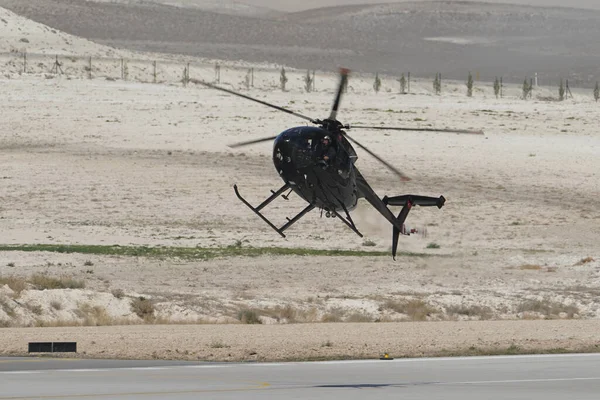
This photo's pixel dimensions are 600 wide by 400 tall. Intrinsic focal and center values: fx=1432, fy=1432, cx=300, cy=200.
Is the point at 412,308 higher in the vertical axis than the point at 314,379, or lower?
lower

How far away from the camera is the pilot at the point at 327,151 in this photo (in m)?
29.1

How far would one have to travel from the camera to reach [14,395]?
67.6ft

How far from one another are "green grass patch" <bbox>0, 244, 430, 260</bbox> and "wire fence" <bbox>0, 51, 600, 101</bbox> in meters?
45.4

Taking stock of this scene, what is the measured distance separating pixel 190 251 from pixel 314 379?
67.5 ft

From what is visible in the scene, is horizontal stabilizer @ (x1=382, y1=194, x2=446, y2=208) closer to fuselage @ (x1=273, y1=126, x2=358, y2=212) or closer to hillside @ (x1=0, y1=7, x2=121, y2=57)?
fuselage @ (x1=273, y1=126, x2=358, y2=212)

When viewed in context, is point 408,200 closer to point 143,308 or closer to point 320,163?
point 320,163

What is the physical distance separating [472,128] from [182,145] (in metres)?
15.6

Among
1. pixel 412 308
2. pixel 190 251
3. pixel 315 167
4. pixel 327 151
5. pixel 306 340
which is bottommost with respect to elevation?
pixel 190 251

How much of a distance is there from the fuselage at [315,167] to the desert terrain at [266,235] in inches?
115

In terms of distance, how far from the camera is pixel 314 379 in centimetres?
2341

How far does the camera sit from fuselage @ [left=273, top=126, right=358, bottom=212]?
28.7m

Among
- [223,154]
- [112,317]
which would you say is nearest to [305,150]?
[112,317]

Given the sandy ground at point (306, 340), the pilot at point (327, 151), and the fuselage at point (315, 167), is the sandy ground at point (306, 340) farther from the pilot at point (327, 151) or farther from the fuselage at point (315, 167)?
the pilot at point (327, 151)

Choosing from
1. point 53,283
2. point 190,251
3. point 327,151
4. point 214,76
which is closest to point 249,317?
point 53,283
